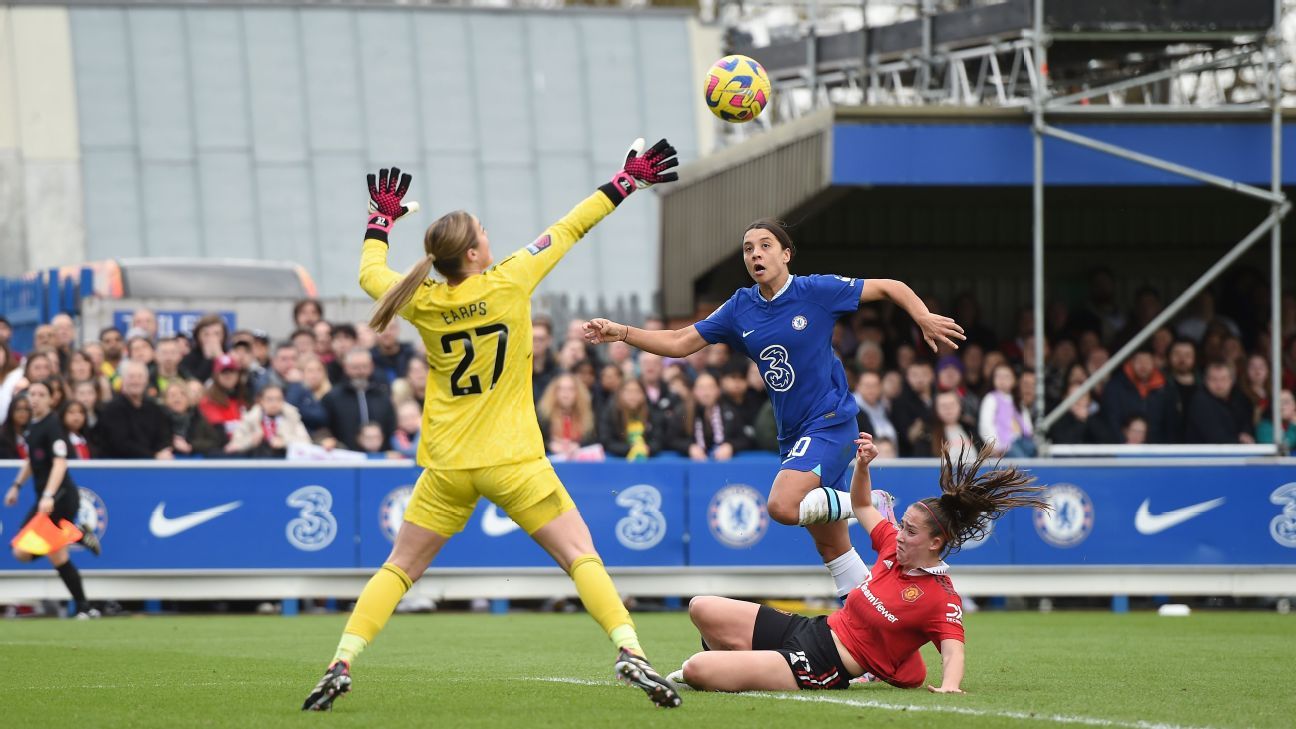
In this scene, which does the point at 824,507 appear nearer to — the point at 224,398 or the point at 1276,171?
the point at 224,398

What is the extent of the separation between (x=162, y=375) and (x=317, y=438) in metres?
1.57

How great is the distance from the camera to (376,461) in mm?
16172

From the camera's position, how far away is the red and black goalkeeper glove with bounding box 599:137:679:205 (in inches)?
320

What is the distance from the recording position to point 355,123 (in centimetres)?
Result: 3244

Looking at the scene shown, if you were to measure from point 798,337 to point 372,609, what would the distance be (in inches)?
117

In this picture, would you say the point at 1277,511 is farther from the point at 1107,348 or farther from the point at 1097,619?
the point at 1107,348

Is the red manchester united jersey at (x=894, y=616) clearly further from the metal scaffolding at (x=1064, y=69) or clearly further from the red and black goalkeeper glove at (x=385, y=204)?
the metal scaffolding at (x=1064, y=69)

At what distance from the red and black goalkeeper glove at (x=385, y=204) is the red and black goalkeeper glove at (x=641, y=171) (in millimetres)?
887

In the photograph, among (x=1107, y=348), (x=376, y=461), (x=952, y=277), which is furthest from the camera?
(x=952, y=277)

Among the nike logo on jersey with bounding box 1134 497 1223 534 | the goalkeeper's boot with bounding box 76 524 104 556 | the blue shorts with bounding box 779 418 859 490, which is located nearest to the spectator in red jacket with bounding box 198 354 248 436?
the goalkeeper's boot with bounding box 76 524 104 556

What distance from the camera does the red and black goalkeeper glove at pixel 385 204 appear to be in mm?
8141

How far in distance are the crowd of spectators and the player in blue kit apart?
622 centimetres

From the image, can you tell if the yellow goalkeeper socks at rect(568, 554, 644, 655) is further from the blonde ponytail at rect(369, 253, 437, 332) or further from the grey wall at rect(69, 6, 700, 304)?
the grey wall at rect(69, 6, 700, 304)

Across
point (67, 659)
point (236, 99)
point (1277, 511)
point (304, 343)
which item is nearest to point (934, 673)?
point (67, 659)
